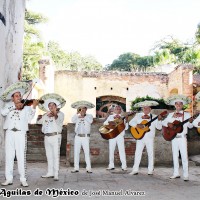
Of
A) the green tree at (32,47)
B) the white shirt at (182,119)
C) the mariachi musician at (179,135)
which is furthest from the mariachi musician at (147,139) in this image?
the green tree at (32,47)

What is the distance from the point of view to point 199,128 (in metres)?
6.81

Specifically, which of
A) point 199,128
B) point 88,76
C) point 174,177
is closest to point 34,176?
point 174,177

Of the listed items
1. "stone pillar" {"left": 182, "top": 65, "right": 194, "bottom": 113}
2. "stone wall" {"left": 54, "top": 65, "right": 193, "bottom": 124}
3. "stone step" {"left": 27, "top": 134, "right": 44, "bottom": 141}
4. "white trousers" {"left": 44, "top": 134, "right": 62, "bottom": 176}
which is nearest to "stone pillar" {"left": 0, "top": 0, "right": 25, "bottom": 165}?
"stone step" {"left": 27, "top": 134, "right": 44, "bottom": 141}

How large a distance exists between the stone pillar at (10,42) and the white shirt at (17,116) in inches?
91.0

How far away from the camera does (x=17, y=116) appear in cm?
585

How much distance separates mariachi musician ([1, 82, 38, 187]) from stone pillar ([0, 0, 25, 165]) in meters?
2.36

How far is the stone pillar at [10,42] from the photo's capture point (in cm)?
838

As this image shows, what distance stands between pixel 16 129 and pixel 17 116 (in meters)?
0.24

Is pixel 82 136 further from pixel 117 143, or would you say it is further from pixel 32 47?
pixel 32 47

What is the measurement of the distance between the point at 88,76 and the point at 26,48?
6.65 m

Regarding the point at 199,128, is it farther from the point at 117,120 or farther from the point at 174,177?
the point at 117,120

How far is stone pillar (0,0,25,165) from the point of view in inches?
330

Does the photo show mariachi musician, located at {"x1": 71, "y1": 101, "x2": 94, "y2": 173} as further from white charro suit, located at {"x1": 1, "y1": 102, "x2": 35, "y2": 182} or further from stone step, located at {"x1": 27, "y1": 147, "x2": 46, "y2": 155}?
stone step, located at {"x1": 27, "y1": 147, "x2": 46, "y2": 155}

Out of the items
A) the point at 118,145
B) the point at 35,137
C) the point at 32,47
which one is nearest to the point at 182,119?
the point at 118,145
